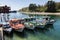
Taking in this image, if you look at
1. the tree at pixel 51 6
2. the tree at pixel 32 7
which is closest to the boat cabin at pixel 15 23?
the tree at pixel 32 7

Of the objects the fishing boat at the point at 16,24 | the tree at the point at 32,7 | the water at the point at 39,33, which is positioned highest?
the tree at the point at 32,7

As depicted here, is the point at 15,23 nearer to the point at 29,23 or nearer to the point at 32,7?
the point at 29,23

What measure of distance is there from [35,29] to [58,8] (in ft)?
1.53

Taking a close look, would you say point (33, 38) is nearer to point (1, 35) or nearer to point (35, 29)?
point (35, 29)

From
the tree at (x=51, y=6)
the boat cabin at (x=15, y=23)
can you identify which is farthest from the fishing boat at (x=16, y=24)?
the tree at (x=51, y=6)

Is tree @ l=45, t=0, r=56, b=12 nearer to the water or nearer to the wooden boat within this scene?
the water

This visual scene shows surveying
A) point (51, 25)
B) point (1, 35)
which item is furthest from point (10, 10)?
point (51, 25)

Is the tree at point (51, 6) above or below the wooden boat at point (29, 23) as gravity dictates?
above

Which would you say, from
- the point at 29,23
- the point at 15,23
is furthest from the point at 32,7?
the point at 15,23

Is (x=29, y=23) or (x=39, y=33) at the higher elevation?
(x=29, y=23)

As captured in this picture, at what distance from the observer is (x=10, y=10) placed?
1.73 m

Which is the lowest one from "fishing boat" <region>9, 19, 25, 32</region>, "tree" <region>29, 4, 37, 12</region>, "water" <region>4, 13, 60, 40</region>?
"water" <region>4, 13, 60, 40</region>

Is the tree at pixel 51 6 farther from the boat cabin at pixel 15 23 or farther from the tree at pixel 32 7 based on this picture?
the boat cabin at pixel 15 23

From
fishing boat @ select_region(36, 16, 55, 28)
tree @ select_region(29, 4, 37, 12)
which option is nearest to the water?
fishing boat @ select_region(36, 16, 55, 28)
